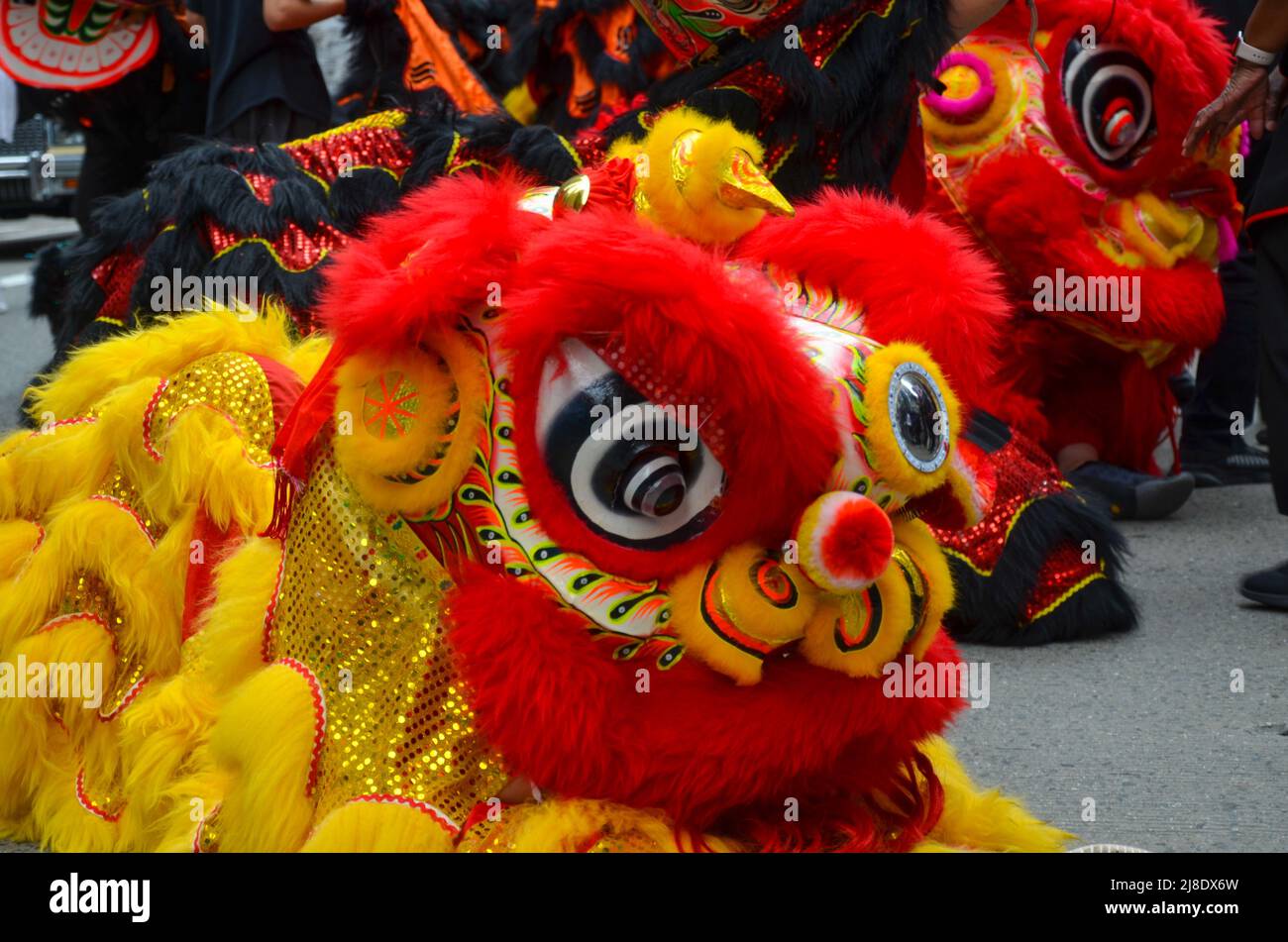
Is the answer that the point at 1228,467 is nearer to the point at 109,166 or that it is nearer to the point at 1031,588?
the point at 1031,588

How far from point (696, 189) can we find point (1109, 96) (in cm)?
258

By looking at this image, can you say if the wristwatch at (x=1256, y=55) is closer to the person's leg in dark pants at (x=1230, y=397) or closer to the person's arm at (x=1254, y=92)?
the person's arm at (x=1254, y=92)

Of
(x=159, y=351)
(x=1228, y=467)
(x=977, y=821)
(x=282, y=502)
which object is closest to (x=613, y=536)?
(x=282, y=502)

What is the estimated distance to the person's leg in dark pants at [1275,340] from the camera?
3.36 metres

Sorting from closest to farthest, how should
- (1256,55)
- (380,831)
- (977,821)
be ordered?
(380,831), (977,821), (1256,55)

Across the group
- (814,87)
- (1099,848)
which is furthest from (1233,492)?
(1099,848)

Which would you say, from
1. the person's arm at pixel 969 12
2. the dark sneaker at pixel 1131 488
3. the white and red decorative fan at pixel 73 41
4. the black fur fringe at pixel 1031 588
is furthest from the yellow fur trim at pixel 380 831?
the dark sneaker at pixel 1131 488

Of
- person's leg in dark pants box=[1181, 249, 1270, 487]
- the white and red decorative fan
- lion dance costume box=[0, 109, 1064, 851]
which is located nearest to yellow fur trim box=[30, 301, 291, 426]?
lion dance costume box=[0, 109, 1064, 851]

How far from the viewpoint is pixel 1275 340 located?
339 centimetres

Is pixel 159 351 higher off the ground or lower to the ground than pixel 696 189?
lower

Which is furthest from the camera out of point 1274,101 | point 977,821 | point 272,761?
point 1274,101

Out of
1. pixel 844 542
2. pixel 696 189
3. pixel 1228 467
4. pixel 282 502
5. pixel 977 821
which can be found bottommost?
pixel 1228 467

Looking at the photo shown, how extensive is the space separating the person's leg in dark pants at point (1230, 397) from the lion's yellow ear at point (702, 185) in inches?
141

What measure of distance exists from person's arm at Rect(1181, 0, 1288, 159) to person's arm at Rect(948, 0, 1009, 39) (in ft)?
2.40
